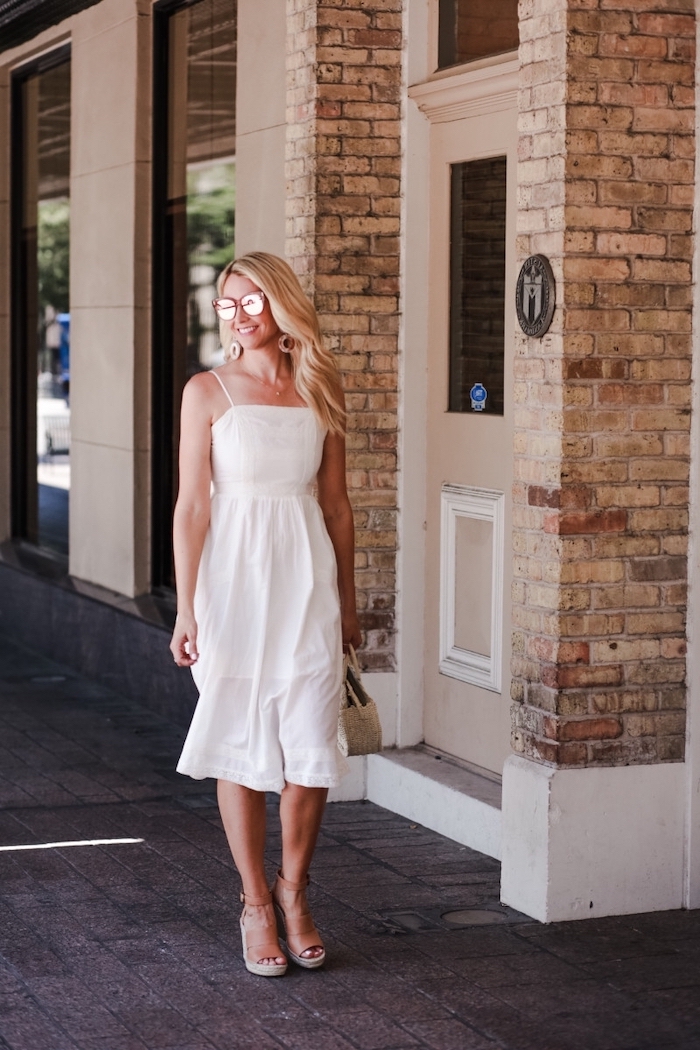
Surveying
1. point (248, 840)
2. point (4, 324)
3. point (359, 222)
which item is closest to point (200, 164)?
point (359, 222)

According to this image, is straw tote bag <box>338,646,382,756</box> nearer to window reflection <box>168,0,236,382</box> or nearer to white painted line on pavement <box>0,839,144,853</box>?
white painted line on pavement <box>0,839,144,853</box>

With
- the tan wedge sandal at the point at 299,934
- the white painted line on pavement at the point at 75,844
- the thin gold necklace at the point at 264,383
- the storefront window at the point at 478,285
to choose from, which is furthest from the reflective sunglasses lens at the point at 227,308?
the white painted line on pavement at the point at 75,844

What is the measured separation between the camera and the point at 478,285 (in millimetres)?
6910

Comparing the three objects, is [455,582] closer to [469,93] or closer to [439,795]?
[439,795]

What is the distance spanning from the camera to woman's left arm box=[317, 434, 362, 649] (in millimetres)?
5305

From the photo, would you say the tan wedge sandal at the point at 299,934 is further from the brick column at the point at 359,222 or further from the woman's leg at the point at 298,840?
the brick column at the point at 359,222

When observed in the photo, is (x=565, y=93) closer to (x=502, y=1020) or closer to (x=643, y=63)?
(x=643, y=63)

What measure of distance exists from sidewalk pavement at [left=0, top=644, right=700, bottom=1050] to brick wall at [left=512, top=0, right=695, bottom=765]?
Answer: 652mm

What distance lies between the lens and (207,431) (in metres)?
5.07

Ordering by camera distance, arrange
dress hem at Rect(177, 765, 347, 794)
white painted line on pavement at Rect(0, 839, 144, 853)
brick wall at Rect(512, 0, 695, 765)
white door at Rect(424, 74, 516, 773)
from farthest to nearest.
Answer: white door at Rect(424, 74, 516, 773) < white painted line on pavement at Rect(0, 839, 144, 853) < brick wall at Rect(512, 0, 695, 765) < dress hem at Rect(177, 765, 347, 794)

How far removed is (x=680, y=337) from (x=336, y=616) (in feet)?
4.88

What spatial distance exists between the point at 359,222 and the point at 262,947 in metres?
3.15

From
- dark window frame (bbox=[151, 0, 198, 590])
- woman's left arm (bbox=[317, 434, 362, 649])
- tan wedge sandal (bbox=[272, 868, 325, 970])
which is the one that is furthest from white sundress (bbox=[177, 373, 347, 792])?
dark window frame (bbox=[151, 0, 198, 590])

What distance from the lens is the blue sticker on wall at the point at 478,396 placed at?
22.6 ft
